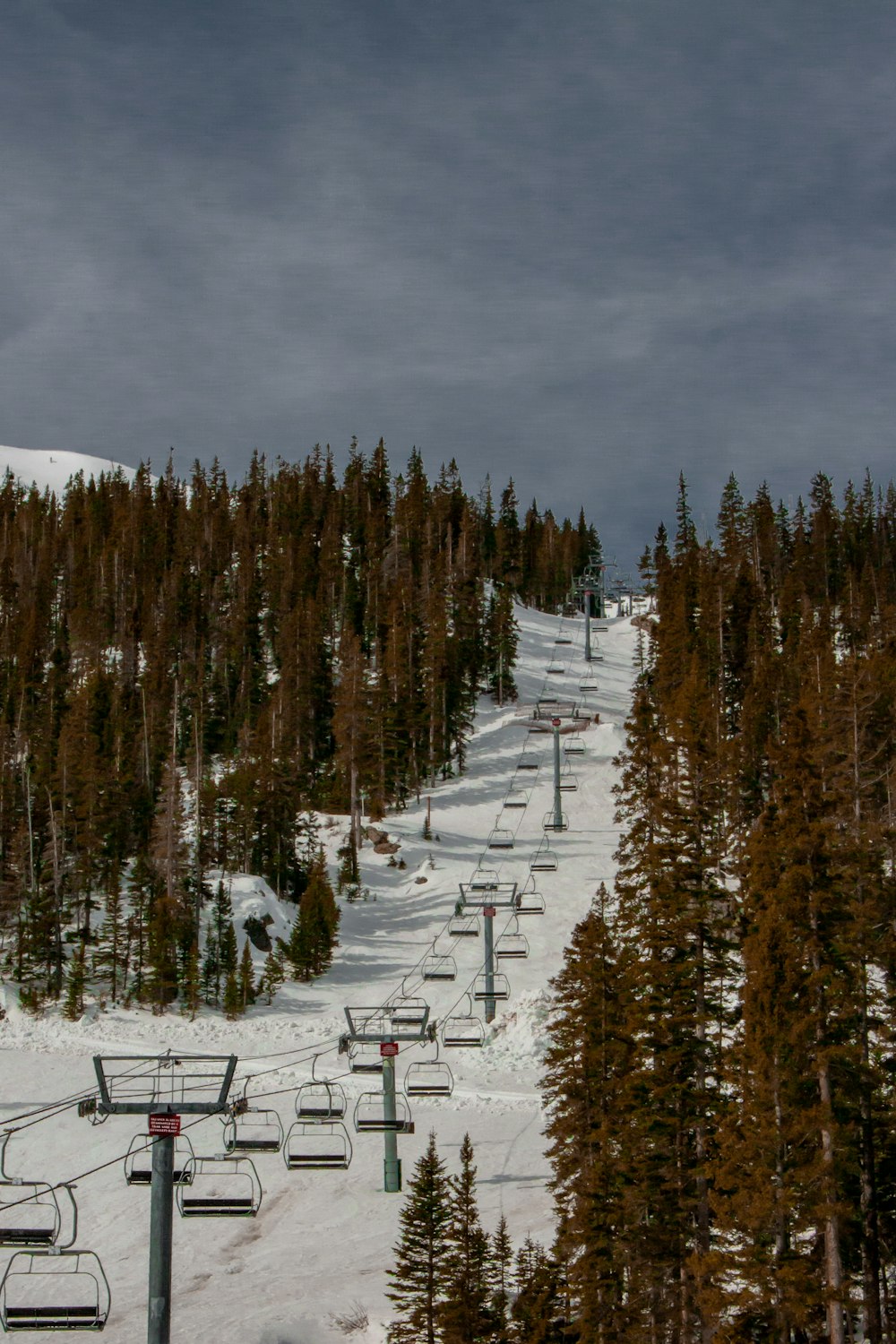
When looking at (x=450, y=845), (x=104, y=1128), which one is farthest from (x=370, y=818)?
(x=104, y=1128)

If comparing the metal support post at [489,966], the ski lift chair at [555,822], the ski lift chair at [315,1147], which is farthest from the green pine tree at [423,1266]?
the ski lift chair at [555,822]

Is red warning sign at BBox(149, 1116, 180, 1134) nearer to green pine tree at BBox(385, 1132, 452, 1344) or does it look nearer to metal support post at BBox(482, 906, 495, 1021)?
green pine tree at BBox(385, 1132, 452, 1344)

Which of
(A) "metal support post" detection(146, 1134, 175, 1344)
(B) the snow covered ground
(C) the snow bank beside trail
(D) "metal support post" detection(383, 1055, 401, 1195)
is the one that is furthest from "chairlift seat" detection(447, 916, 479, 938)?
(A) "metal support post" detection(146, 1134, 175, 1344)

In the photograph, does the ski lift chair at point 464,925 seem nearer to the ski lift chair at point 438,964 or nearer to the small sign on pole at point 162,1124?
the ski lift chair at point 438,964

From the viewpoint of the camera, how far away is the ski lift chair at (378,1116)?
29297mm

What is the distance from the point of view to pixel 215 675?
105500 mm

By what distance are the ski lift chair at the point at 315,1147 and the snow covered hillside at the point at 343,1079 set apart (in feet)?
3.19

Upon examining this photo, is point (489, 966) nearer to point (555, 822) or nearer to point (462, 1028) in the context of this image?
point (462, 1028)

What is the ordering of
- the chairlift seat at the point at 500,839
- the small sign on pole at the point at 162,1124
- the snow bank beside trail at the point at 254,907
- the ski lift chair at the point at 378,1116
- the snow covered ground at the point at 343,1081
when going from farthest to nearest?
the chairlift seat at the point at 500,839 → the snow bank beside trail at the point at 254,907 → the snow covered ground at the point at 343,1081 → the ski lift chair at the point at 378,1116 → the small sign on pole at the point at 162,1124

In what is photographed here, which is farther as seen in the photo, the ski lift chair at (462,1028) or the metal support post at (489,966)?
the metal support post at (489,966)

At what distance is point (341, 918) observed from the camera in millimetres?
A: 66000

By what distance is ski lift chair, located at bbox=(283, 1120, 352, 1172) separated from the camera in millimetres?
25594

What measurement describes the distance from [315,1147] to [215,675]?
223 feet

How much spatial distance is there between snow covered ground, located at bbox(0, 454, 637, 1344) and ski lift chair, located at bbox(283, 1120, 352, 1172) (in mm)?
890
